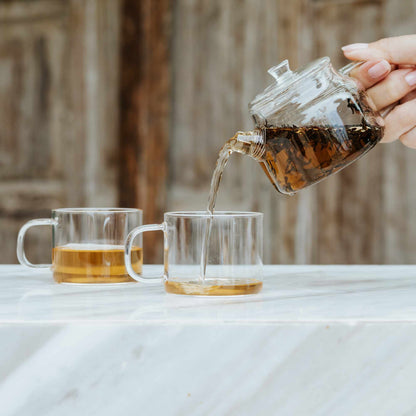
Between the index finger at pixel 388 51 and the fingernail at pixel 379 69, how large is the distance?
0.03 metres

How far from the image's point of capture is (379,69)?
2.88 ft

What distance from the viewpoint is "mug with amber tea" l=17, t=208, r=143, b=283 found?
2.55ft

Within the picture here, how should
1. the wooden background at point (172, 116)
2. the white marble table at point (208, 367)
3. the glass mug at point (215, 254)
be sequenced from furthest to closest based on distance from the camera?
1. the wooden background at point (172, 116)
2. the glass mug at point (215, 254)
3. the white marble table at point (208, 367)

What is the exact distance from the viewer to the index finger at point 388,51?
2.96 feet

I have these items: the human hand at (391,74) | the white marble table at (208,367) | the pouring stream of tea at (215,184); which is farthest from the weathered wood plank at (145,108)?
the white marble table at (208,367)

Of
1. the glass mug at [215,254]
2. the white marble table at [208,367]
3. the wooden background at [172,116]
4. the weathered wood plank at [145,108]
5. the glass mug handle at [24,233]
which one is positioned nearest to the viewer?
the white marble table at [208,367]

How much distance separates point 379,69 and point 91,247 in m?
0.44

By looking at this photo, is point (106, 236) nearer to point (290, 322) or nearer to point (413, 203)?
point (290, 322)

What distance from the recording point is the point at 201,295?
70 cm

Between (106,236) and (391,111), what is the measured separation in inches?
18.2

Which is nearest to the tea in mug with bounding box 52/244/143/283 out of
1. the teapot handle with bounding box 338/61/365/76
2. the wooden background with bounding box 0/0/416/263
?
the teapot handle with bounding box 338/61/365/76

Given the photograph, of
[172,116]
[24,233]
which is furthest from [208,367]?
[172,116]

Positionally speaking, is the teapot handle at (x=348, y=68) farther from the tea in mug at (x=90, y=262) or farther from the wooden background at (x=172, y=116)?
the wooden background at (x=172, y=116)

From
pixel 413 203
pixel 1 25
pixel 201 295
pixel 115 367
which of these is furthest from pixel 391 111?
pixel 1 25
